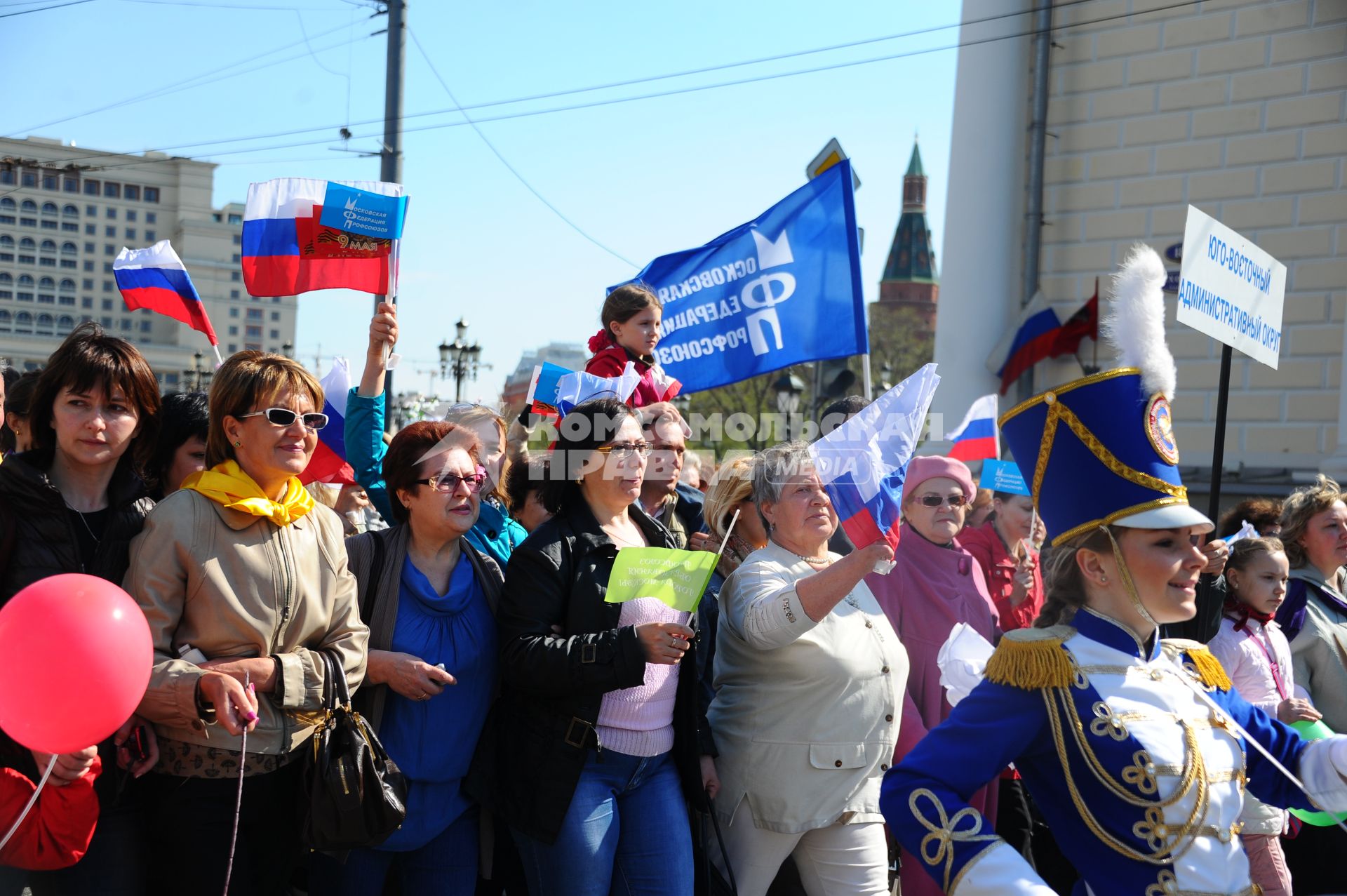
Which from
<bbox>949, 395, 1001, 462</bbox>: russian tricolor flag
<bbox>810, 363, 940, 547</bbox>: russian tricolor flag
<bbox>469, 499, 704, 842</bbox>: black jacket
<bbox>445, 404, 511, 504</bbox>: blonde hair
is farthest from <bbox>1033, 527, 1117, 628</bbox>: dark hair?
<bbox>949, 395, 1001, 462</bbox>: russian tricolor flag

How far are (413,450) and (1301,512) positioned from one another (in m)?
4.39

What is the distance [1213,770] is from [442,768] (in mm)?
2152

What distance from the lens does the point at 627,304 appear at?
569 centimetres

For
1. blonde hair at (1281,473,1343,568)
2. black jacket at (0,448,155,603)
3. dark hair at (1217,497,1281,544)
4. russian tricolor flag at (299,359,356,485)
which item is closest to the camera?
black jacket at (0,448,155,603)

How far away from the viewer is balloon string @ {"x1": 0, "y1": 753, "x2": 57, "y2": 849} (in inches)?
116

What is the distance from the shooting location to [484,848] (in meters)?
3.96

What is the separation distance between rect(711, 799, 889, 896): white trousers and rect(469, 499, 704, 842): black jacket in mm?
327

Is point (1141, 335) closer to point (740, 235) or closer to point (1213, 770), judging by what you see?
point (1213, 770)

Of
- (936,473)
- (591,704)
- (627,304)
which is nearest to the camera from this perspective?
(591,704)

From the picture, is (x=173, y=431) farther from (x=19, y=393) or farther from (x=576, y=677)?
(x=576, y=677)

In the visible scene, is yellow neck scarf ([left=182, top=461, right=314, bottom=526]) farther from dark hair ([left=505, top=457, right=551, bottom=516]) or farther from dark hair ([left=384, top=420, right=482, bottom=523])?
dark hair ([left=505, top=457, right=551, bottom=516])

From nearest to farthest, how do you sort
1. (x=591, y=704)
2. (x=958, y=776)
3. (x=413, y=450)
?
(x=958, y=776), (x=591, y=704), (x=413, y=450)

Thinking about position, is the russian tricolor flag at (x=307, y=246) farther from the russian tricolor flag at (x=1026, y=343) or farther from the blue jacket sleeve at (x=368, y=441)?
the russian tricolor flag at (x=1026, y=343)

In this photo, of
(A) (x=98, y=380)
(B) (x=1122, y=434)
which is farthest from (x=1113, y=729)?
(A) (x=98, y=380)
